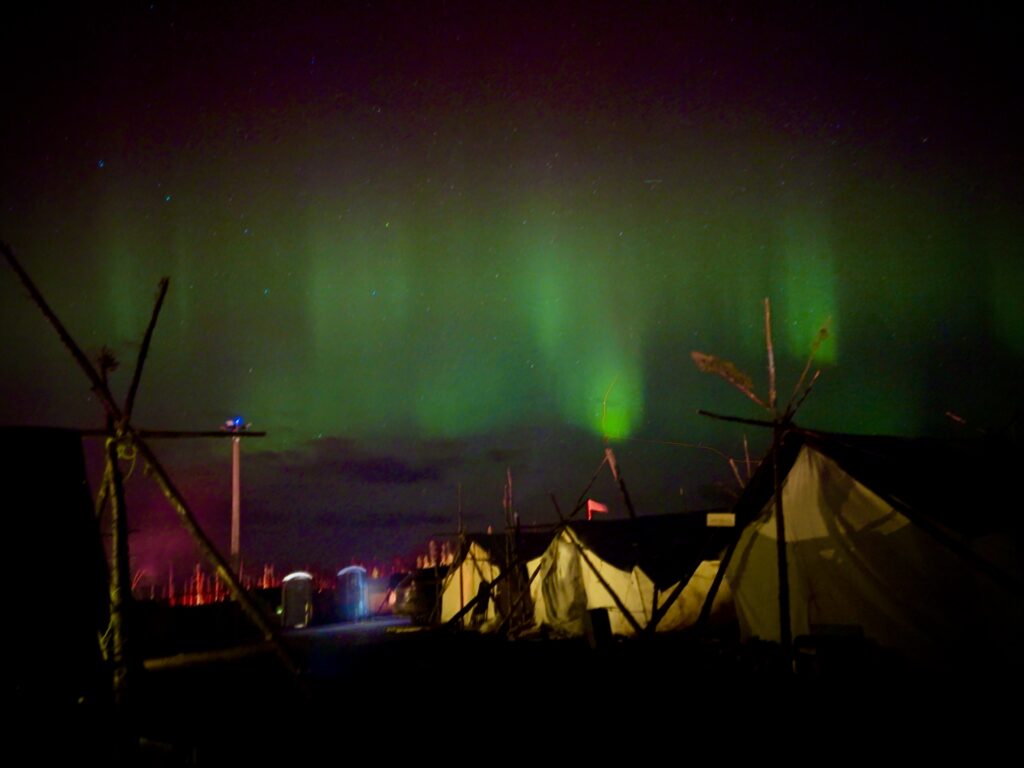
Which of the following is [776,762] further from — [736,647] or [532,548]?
[532,548]

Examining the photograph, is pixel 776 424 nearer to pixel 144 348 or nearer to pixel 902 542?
pixel 902 542

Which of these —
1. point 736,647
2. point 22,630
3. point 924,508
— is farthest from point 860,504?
point 22,630

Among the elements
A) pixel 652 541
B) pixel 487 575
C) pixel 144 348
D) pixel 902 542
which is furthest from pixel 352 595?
pixel 902 542

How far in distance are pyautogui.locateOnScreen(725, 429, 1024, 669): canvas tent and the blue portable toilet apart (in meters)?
26.1

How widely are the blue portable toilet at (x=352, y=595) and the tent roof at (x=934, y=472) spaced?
27.4 meters

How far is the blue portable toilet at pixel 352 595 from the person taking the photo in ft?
113

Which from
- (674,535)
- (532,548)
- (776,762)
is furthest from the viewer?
(532,548)

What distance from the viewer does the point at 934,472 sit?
34.2 ft

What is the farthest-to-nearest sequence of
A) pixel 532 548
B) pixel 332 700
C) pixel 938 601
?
1. pixel 532 548
2. pixel 332 700
3. pixel 938 601

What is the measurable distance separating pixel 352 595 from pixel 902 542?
29.1 metres

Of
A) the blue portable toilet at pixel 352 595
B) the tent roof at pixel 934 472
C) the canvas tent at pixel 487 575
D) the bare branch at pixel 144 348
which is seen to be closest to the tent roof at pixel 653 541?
the canvas tent at pixel 487 575

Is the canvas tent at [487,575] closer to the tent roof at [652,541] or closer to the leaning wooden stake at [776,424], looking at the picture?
the tent roof at [652,541]

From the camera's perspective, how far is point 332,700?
1081 centimetres

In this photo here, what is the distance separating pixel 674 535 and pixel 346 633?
42.8ft
